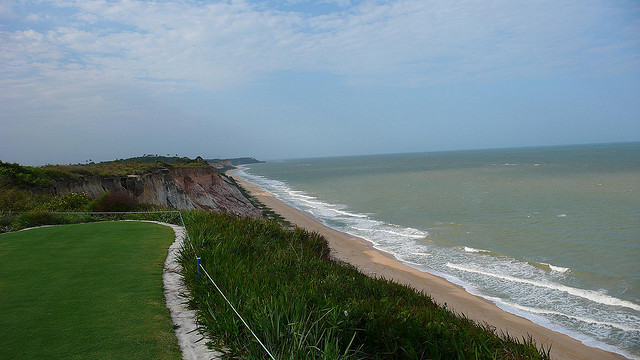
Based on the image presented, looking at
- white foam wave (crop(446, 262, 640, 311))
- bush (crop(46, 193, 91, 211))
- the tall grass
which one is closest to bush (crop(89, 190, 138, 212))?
bush (crop(46, 193, 91, 211))

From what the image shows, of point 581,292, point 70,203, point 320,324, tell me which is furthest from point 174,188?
point 320,324

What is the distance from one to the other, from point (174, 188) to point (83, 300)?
26.2 metres

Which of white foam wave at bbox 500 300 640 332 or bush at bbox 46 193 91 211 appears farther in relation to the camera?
bush at bbox 46 193 91 211

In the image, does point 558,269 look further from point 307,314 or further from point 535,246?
point 307,314

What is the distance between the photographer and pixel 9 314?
5266 mm

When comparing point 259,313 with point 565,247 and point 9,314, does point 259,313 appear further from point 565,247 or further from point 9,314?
point 565,247

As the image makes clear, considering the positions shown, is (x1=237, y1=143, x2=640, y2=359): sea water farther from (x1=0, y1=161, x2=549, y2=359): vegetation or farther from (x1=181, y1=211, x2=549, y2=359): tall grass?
(x1=181, y1=211, x2=549, y2=359): tall grass

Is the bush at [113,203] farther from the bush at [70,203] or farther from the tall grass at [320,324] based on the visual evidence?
the tall grass at [320,324]

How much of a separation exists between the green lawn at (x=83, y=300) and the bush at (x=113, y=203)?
246 inches

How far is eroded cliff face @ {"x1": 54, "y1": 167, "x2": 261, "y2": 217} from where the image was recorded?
22.4 metres

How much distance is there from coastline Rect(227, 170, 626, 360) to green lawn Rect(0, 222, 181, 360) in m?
4.88

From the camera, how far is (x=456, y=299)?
13938 mm

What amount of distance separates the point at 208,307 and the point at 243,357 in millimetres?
1262

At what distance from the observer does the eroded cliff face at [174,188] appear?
22408 mm
